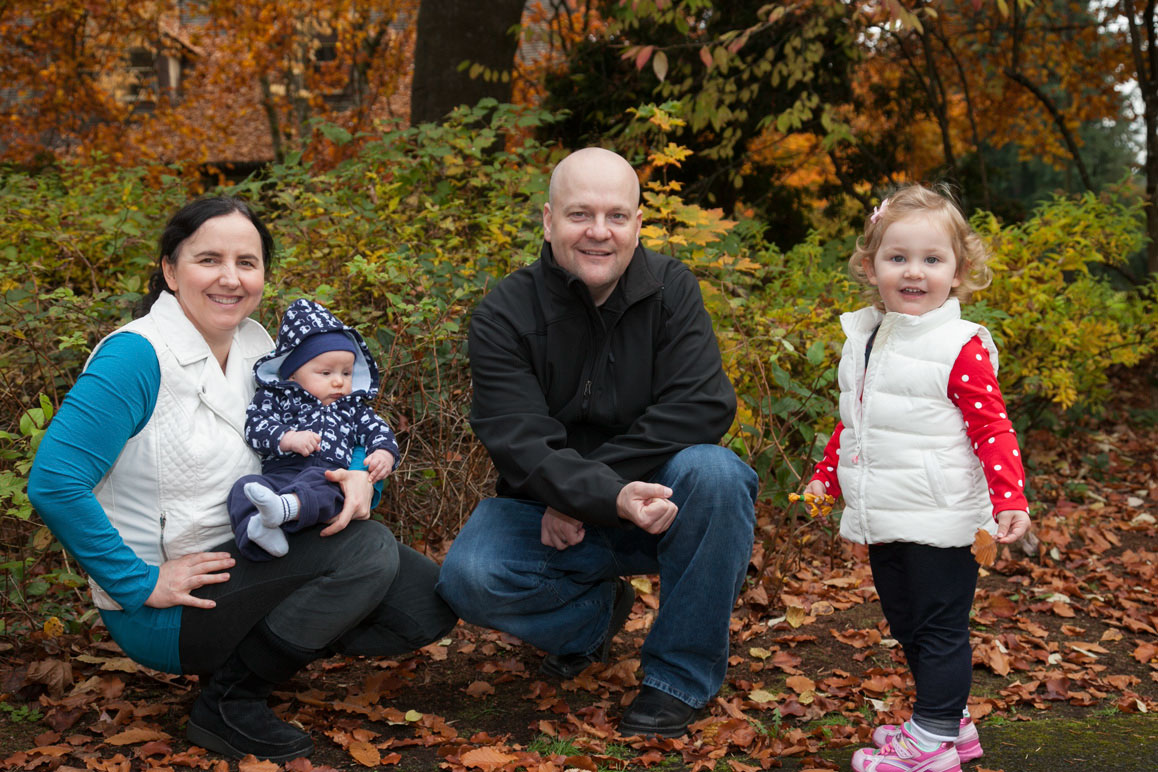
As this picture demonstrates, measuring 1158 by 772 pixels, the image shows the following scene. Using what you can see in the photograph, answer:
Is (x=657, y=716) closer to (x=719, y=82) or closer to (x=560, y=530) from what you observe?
(x=560, y=530)

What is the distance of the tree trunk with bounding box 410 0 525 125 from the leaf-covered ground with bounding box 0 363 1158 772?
4.55 metres

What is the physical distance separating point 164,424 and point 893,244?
2.01m

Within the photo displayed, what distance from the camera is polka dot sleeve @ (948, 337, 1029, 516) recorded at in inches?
98.3

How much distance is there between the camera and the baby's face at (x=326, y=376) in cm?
292

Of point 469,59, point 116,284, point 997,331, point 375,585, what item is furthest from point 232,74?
point 375,585

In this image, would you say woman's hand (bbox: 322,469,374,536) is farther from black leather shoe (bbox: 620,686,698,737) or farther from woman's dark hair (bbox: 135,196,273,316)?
black leather shoe (bbox: 620,686,698,737)

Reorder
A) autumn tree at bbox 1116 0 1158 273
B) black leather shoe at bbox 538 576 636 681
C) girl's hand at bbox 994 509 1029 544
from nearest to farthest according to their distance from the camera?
girl's hand at bbox 994 509 1029 544 < black leather shoe at bbox 538 576 636 681 < autumn tree at bbox 1116 0 1158 273

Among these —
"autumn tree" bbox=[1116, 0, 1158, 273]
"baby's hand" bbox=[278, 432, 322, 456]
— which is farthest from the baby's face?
"autumn tree" bbox=[1116, 0, 1158, 273]

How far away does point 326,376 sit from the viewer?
9.69 ft

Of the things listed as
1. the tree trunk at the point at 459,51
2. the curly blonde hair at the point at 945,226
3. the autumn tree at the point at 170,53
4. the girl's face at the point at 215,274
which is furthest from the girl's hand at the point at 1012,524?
the autumn tree at the point at 170,53

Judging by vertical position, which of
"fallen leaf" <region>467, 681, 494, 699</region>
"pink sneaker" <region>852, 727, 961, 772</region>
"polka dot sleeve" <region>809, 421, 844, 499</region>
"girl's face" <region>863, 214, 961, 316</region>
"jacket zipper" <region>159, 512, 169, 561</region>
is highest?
"girl's face" <region>863, 214, 961, 316</region>

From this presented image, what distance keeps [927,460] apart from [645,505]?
756mm

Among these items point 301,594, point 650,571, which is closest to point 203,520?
point 301,594

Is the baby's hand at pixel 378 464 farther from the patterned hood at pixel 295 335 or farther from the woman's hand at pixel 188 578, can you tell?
the woman's hand at pixel 188 578
